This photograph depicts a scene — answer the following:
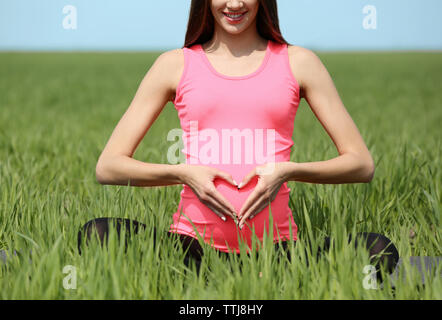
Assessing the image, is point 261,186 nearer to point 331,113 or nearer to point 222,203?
point 222,203

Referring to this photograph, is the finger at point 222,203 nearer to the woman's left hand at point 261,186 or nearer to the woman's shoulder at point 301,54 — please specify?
the woman's left hand at point 261,186

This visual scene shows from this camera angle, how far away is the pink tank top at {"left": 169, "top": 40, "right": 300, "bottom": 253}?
1872 millimetres

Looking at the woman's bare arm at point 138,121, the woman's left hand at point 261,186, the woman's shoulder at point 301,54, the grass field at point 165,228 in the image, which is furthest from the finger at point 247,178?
the woman's shoulder at point 301,54

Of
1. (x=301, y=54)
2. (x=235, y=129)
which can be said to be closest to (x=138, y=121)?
(x=235, y=129)

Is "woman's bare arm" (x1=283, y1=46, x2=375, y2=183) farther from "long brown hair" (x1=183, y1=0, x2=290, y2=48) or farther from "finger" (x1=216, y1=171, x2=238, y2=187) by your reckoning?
"finger" (x1=216, y1=171, x2=238, y2=187)

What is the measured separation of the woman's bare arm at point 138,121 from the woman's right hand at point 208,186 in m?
0.19

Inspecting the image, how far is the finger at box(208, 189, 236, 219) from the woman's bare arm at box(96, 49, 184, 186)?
0.88 ft

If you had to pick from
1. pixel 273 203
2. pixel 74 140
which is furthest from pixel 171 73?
Result: pixel 74 140

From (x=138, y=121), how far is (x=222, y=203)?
0.48 metres

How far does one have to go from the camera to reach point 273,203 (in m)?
1.90

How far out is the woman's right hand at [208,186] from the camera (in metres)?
1.78
